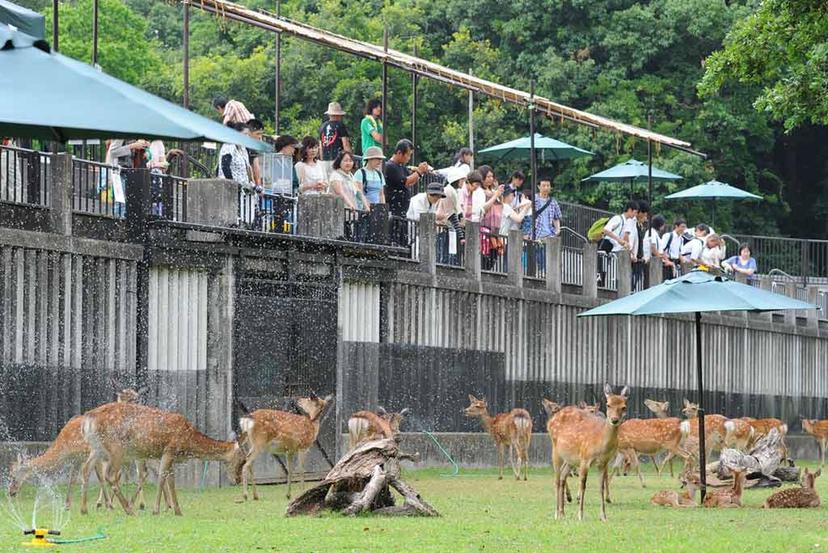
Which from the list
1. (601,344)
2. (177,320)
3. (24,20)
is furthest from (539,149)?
(24,20)

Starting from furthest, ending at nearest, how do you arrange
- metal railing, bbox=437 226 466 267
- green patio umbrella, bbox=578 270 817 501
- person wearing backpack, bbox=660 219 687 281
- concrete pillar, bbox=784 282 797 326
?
concrete pillar, bbox=784 282 797 326 < person wearing backpack, bbox=660 219 687 281 < metal railing, bbox=437 226 466 267 < green patio umbrella, bbox=578 270 817 501

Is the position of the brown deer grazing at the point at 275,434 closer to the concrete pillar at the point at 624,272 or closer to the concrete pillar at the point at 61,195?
the concrete pillar at the point at 61,195

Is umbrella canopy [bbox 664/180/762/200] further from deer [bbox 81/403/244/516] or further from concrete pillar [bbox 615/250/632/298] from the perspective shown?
deer [bbox 81/403/244/516]

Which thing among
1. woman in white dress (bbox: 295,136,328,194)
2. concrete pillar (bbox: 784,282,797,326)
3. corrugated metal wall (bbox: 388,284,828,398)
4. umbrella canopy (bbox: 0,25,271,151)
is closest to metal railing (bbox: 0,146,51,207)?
woman in white dress (bbox: 295,136,328,194)

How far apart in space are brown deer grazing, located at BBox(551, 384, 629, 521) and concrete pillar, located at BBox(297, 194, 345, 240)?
6.95 m

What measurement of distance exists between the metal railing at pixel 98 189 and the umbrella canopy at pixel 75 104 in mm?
11311

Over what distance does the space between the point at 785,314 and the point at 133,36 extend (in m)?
30.0

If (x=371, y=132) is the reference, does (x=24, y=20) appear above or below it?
A: below

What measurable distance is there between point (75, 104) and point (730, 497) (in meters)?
12.9

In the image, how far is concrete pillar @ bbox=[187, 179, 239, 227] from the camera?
23234 millimetres

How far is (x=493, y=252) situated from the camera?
102 feet

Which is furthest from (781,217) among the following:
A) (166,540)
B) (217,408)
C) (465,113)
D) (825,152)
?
(166,540)

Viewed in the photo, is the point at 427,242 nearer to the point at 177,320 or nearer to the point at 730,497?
the point at 177,320

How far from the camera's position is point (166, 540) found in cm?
1477
